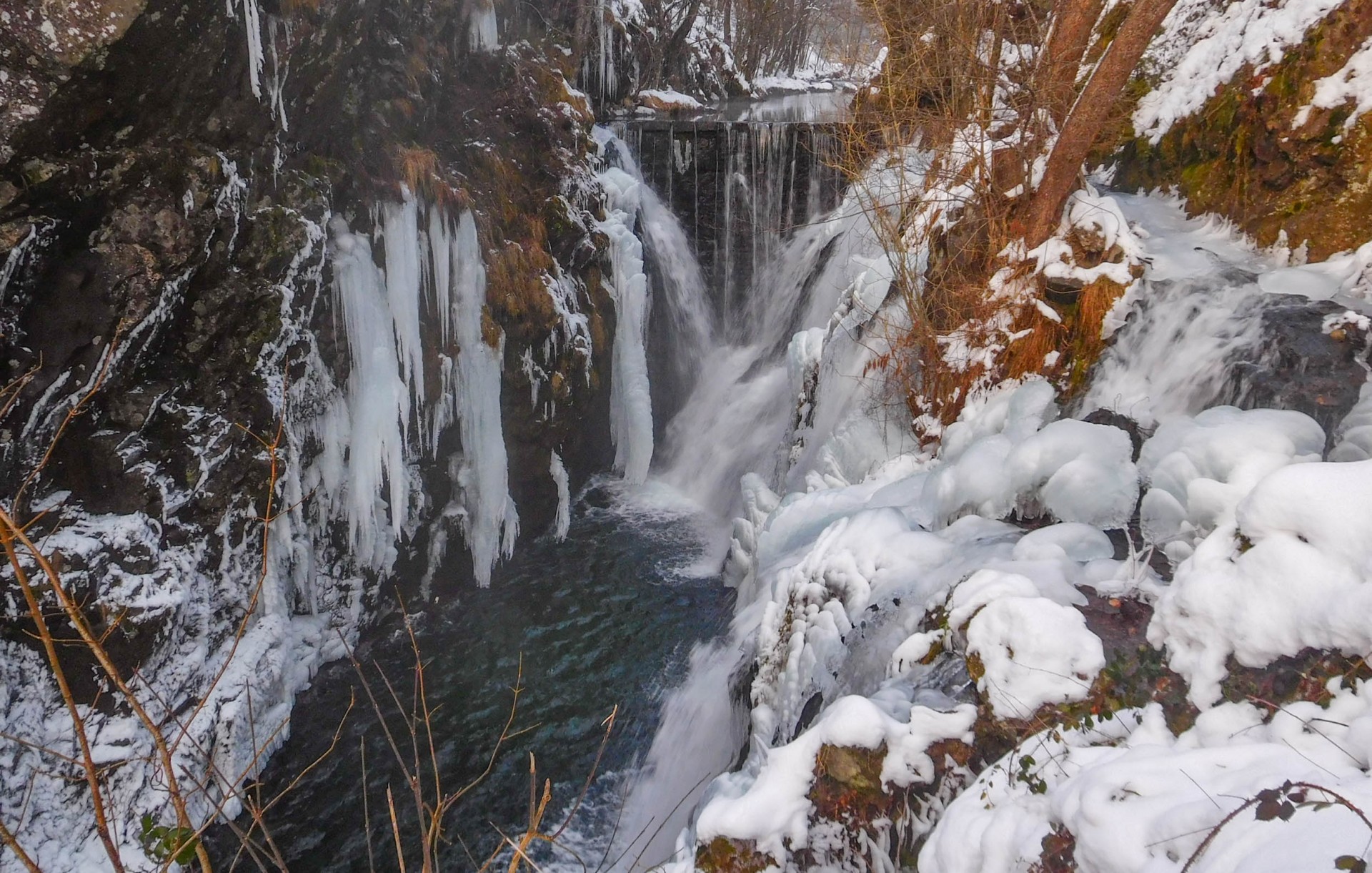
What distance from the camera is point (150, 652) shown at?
5180 millimetres

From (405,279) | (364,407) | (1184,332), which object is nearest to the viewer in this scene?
(1184,332)

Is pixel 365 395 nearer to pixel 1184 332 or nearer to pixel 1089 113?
pixel 1089 113

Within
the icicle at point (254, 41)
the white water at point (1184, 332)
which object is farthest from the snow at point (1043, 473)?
the icicle at point (254, 41)

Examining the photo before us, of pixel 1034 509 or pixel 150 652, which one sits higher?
pixel 1034 509

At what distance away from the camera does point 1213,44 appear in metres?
5.98

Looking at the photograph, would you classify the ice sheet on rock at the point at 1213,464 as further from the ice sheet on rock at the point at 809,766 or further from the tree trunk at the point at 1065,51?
the tree trunk at the point at 1065,51

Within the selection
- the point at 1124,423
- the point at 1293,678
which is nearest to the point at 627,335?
the point at 1124,423

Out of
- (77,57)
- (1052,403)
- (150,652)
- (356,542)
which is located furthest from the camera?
(356,542)

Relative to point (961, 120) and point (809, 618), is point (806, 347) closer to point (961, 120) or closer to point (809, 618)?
point (961, 120)

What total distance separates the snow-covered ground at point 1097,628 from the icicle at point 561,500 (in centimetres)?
421

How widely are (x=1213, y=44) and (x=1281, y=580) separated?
6.01 meters

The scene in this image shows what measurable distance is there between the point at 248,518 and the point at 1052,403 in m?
6.32

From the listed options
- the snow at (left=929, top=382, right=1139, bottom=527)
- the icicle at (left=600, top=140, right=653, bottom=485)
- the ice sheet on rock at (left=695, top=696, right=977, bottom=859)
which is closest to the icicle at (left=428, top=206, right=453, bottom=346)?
the icicle at (left=600, top=140, right=653, bottom=485)

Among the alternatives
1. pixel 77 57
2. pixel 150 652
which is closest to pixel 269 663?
pixel 150 652
